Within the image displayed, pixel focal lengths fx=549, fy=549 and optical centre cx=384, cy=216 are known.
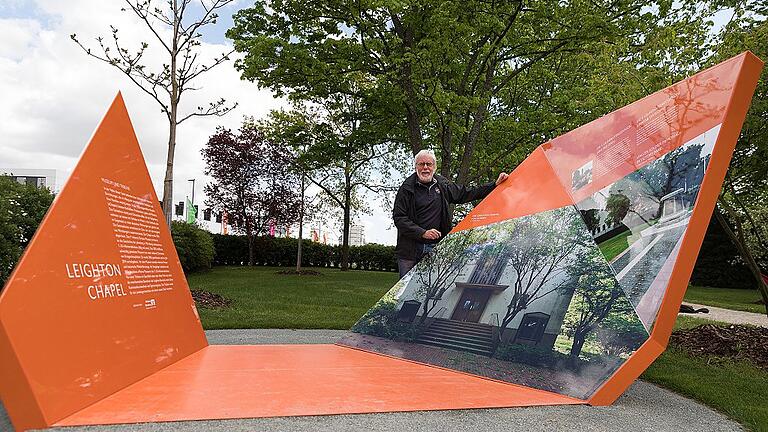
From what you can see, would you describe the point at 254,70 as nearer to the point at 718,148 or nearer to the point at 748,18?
the point at 748,18

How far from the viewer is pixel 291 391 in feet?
11.6

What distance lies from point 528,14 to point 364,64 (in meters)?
4.11

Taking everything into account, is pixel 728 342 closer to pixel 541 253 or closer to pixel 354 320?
pixel 541 253

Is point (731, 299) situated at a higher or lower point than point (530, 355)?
lower

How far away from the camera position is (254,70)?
43.3 ft

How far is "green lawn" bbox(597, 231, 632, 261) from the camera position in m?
4.31

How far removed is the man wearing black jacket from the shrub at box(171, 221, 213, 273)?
12.3 m

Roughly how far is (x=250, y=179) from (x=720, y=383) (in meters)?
19.4

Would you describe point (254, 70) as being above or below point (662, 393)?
above

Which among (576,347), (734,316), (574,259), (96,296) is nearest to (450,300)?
(574,259)

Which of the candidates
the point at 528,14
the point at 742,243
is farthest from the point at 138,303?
the point at 528,14

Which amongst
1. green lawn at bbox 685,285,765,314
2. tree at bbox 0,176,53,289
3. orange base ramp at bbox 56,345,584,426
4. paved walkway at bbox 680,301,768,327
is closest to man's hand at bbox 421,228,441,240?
orange base ramp at bbox 56,345,584,426

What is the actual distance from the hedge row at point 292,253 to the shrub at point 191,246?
17.2 ft

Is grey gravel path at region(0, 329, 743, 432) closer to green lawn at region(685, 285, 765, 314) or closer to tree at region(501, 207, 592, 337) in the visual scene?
tree at region(501, 207, 592, 337)
